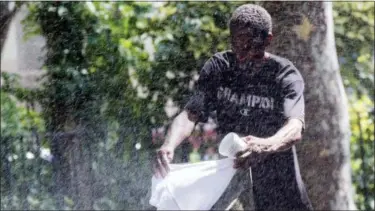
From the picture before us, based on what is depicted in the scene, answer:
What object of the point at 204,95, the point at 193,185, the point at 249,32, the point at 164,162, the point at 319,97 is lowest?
the point at 193,185

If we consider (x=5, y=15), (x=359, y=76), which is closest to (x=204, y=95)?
(x=359, y=76)

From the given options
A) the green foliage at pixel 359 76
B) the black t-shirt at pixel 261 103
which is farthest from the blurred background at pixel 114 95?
the black t-shirt at pixel 261 103

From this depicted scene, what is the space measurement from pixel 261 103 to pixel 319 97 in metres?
1.15

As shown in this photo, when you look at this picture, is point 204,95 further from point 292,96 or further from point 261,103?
point 292,96

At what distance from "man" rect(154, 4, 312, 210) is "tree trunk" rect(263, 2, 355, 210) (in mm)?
965

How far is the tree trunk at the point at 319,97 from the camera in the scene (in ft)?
15.9

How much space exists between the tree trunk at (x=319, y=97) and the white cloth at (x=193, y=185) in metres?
1.32

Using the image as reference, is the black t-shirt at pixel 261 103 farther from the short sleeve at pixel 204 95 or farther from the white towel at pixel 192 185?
the white towel at pixel 192 185

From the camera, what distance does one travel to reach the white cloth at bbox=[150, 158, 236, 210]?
3.69 meters

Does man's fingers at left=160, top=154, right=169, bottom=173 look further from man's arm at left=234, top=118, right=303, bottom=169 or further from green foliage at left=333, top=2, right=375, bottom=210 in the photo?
green foliage at left=333, top=2, right=375, bottom=210

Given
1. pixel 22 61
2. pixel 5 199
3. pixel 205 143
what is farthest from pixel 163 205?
pixel 22 61

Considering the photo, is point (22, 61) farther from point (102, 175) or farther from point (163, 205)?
point (163, 205)

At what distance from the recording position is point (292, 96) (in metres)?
3.82

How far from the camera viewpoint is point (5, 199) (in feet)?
19.4
